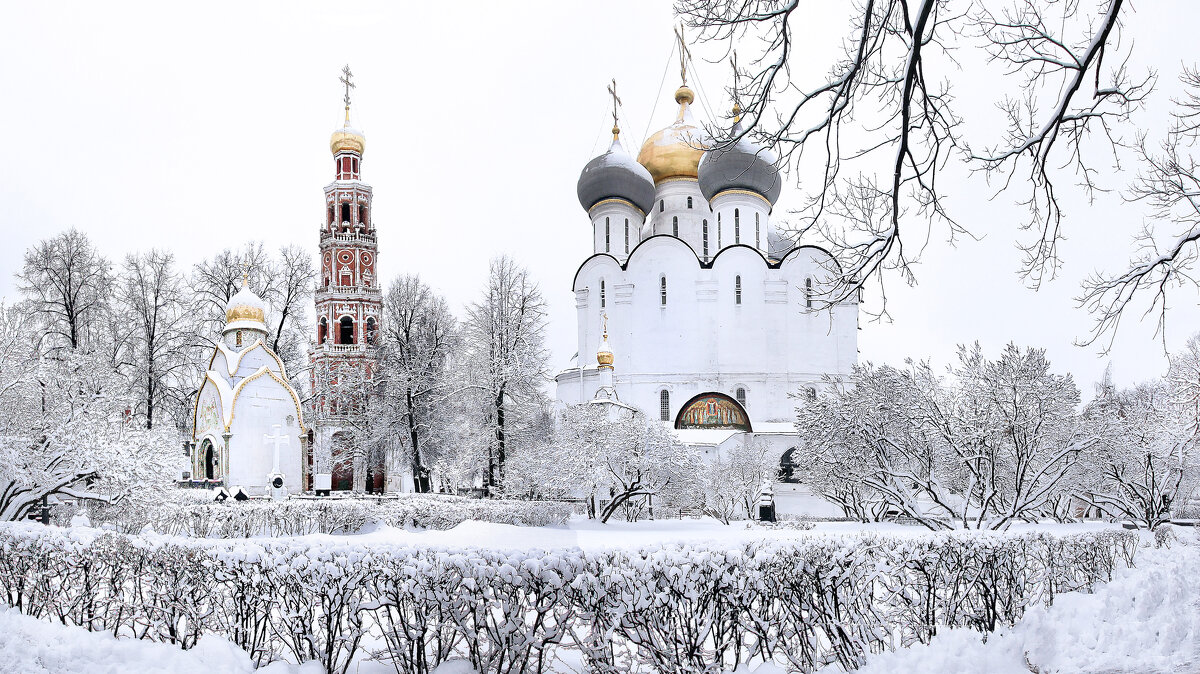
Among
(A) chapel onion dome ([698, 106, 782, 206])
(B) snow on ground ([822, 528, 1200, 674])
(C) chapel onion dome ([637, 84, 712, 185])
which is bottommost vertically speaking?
(B) snow on ground ([822, 528, 1200, 674])

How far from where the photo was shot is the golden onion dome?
3155 cm

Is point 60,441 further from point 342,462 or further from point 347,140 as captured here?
point 347,140

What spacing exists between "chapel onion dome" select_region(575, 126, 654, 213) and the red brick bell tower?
9047mm

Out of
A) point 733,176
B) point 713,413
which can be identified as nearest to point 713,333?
point 713,413

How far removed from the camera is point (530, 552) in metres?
4.69

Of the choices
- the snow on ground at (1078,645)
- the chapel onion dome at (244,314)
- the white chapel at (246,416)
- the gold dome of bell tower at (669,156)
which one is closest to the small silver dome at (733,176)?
the gold dome of bell tower at (669,156)

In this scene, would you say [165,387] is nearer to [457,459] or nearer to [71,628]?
[457,459]

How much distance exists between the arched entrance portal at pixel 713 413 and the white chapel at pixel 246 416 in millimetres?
12453

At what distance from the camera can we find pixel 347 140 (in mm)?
31578

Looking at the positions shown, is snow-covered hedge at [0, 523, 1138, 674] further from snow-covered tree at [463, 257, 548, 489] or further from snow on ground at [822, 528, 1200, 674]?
snow-covered tree at [463, 257, 548, 489]

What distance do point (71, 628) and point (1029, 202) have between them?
22.0 ft

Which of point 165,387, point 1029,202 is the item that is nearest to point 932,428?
point 1029,202

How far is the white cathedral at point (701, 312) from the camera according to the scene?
29.0 meters

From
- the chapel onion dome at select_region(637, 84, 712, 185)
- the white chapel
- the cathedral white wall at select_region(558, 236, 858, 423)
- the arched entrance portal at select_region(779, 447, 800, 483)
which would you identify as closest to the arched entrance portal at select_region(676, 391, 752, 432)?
the arched entrance portal at select_region(779, 447, 800, 483)
